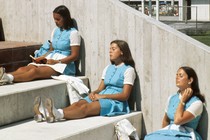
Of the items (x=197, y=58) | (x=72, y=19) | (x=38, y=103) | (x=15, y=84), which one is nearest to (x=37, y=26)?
(x=72, y=19)

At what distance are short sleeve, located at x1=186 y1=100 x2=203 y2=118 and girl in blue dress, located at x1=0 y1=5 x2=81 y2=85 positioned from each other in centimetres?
189

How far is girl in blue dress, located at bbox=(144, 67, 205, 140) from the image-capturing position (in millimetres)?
5559

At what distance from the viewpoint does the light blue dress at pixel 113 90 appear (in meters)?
6.22

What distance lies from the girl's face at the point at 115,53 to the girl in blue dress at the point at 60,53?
72 cm

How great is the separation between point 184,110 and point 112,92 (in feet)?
3.42

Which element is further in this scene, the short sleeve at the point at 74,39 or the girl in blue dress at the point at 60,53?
the short sleeve at the point at 74,39

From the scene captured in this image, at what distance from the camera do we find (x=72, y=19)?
7348 millimetres

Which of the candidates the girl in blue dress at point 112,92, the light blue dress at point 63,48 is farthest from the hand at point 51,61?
the girl in blue dress at point 112,92

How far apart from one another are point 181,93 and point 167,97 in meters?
0.48

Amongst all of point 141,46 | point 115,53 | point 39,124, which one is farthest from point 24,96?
point 141,46

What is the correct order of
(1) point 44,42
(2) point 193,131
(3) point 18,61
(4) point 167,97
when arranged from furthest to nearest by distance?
(1) point 44,42
(3) point 18,61
(4) point 167,97
(2) point 193,131

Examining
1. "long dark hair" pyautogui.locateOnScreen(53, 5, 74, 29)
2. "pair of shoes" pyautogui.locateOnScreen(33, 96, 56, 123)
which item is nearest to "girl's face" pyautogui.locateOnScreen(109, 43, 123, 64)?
"long dark hair" pyautogui.locateOnScreen(53, 5, 74, 29)

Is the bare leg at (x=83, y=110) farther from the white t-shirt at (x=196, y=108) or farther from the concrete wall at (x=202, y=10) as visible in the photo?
the concrete wall at (x=202, y=10)

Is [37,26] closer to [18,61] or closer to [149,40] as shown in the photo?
[18,61]
